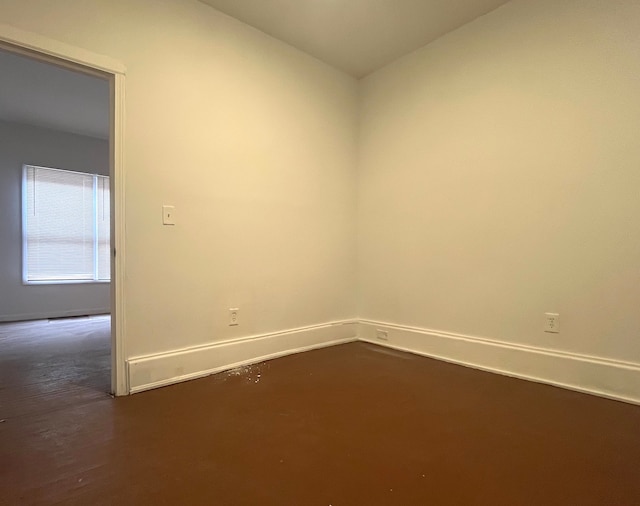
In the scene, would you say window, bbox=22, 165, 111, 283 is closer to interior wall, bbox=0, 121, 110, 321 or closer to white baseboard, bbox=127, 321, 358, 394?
interior wall, bbox=0, 121, 110, 321

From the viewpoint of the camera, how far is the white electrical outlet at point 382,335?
345cm

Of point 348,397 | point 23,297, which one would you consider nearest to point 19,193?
point 23,297

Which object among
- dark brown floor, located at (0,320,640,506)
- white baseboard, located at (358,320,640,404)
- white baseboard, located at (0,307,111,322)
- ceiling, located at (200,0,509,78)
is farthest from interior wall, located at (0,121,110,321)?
white baseboard, located at (358,320,640,404)

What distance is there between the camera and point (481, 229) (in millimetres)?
2795

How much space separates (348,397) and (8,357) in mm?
Answer: 2979

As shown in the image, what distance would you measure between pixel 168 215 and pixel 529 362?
2671 mm

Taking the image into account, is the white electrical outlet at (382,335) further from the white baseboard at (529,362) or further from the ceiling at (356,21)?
the ceiling at (356,21)

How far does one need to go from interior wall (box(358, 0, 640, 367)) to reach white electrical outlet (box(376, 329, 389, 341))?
0.42 ft

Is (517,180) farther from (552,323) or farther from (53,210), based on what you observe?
(53,210)

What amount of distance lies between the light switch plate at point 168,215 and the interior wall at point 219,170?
0.13 ft

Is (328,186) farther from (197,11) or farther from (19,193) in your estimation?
(19,193)

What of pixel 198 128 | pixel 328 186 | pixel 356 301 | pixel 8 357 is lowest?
pixel 8 357

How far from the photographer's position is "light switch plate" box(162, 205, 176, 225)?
243cm

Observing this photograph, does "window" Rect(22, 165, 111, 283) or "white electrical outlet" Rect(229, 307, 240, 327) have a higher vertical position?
"window" Rect(22, 165, 111, 283)
